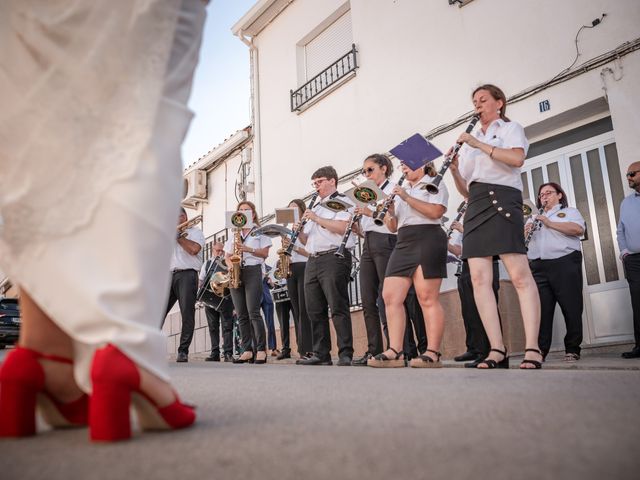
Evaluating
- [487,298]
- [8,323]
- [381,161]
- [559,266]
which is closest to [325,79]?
[381,161]

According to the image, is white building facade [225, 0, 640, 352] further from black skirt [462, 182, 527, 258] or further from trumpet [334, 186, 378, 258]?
black skirt [462, 182, 527, 258]

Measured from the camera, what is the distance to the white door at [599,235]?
5.98m

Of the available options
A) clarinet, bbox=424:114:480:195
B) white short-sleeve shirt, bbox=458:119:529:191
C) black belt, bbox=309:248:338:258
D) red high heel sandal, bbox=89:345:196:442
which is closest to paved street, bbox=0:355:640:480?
red high heel sandal, bbox=89:345:196:442

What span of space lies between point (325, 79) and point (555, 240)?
588 centimetres

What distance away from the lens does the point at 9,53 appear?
1313 millimetres

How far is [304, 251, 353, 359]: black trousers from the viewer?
512cm

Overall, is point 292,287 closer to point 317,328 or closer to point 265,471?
point 317,328

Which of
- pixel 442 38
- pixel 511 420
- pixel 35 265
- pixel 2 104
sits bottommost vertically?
pixel 511 420

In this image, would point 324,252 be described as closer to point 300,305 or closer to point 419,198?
point 300,305

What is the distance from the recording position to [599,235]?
6.21m

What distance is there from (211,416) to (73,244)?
1.89 ft

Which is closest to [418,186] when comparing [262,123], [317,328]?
[317,328]

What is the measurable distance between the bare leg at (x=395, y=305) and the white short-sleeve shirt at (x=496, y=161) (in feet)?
3.11

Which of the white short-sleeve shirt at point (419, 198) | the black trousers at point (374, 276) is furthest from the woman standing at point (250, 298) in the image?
the white short-sleeve shirt at point (419, 198)
